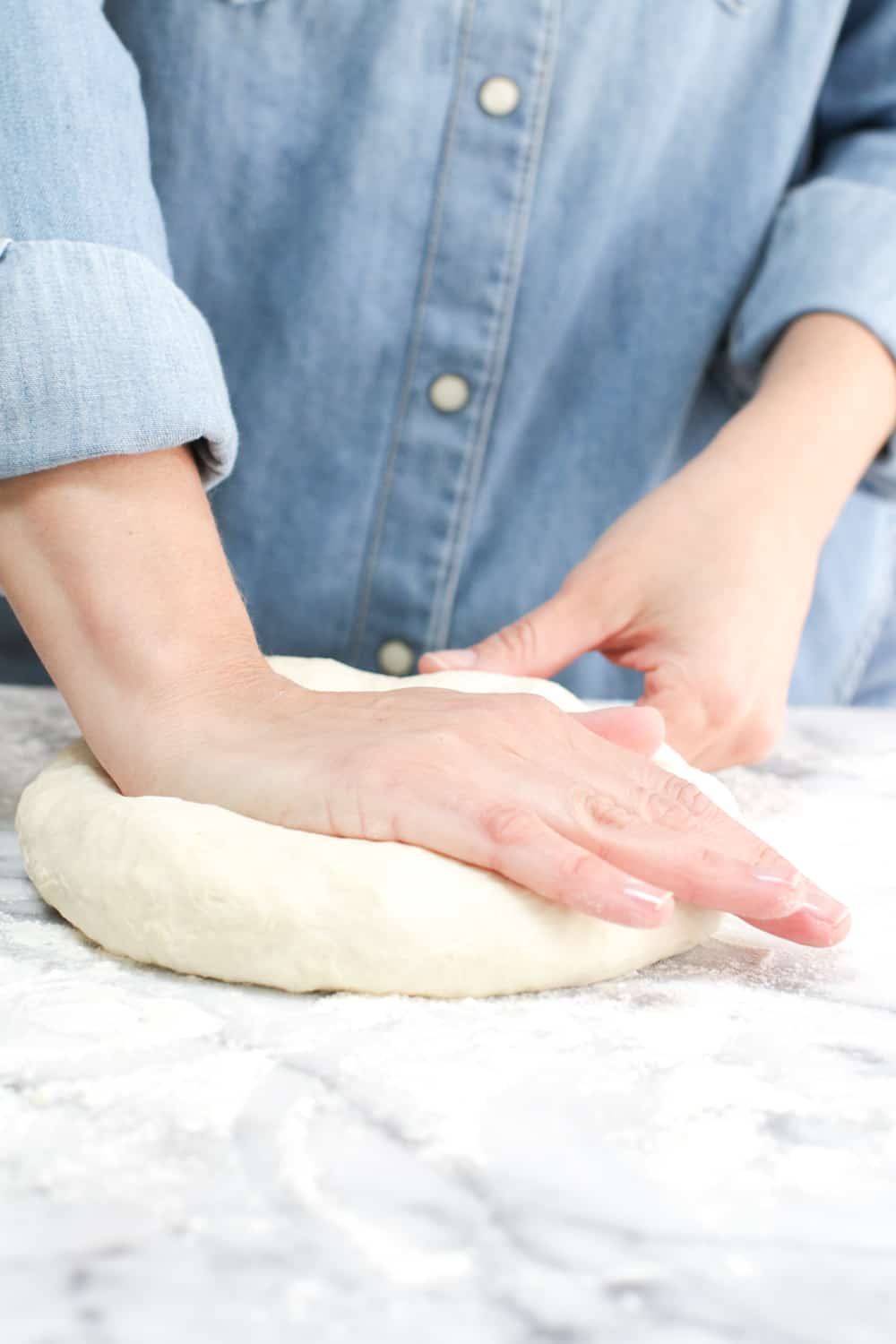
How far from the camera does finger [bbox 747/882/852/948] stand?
2.56 ft

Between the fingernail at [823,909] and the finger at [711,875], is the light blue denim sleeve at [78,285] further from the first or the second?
the fingernail at [823,909]

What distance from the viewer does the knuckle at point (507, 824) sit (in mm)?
744

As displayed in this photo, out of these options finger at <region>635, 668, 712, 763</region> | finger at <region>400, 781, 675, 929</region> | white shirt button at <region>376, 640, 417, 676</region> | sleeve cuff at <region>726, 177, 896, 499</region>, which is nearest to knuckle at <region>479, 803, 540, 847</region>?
finger at <region>400, 781, 675, 929</region>

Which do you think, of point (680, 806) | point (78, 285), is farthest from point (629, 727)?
point (78, 285)

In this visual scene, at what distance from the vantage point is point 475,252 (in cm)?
130

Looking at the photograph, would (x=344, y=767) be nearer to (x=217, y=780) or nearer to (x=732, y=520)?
(x=217, y=780)

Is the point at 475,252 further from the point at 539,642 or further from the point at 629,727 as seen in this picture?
the point at 629,727

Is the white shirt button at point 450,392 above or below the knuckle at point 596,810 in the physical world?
above

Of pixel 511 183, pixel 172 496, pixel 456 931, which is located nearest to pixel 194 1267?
pixel 456 931

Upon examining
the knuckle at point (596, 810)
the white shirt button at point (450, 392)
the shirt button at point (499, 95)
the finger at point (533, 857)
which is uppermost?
the shirt button at point (499, 95)

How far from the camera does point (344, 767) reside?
77 cm

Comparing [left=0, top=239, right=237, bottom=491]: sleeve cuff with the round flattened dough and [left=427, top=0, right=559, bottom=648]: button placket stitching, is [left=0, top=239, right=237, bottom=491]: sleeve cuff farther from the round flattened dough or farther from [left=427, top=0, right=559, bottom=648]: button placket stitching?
[left=427, top=0, right=559, bottom=648]: button placket stitching

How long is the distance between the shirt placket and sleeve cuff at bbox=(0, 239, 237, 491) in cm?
47

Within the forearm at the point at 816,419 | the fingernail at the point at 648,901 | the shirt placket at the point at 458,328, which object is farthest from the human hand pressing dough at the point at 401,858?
the shirt placket at the point at 458,328
